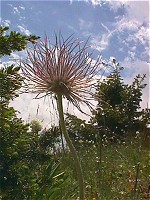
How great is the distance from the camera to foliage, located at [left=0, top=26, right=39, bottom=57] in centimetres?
508

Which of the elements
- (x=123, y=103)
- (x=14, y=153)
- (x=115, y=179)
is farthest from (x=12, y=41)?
(x=123, y=103)

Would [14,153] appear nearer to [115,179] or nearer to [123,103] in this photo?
[115,179]

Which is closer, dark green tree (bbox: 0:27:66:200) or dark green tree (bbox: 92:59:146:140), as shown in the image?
dark green tree (bbox: 0:27:66:200)

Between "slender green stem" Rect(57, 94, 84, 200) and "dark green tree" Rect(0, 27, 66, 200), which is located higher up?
"dark green tree" Rect(0, 27, 66, 200)

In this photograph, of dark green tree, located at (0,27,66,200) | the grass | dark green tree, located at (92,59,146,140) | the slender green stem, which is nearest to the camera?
the slender green stem

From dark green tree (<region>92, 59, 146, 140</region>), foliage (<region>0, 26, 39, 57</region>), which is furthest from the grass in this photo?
dark green tree (<region>92, 59, 146, 140</region>)

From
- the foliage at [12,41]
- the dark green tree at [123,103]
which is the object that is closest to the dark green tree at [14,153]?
the foliage at [12,41]

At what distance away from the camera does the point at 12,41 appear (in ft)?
16.8

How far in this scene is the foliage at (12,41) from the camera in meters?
5.08

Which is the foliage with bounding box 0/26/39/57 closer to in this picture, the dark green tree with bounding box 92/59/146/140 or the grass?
the grass

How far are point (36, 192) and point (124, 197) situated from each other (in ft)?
3.34

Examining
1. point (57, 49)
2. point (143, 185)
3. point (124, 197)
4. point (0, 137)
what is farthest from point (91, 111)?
point (143, 185)

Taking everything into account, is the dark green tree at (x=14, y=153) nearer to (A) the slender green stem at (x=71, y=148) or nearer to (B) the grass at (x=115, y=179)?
(B) the grass at (x=115, y=179)

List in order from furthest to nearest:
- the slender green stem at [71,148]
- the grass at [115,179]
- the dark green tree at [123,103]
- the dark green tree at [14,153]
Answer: the dark green tree at [123,103] < the dark green tree at [14,153] < the grass at [115,179] < the slender green stem at [71,148]
